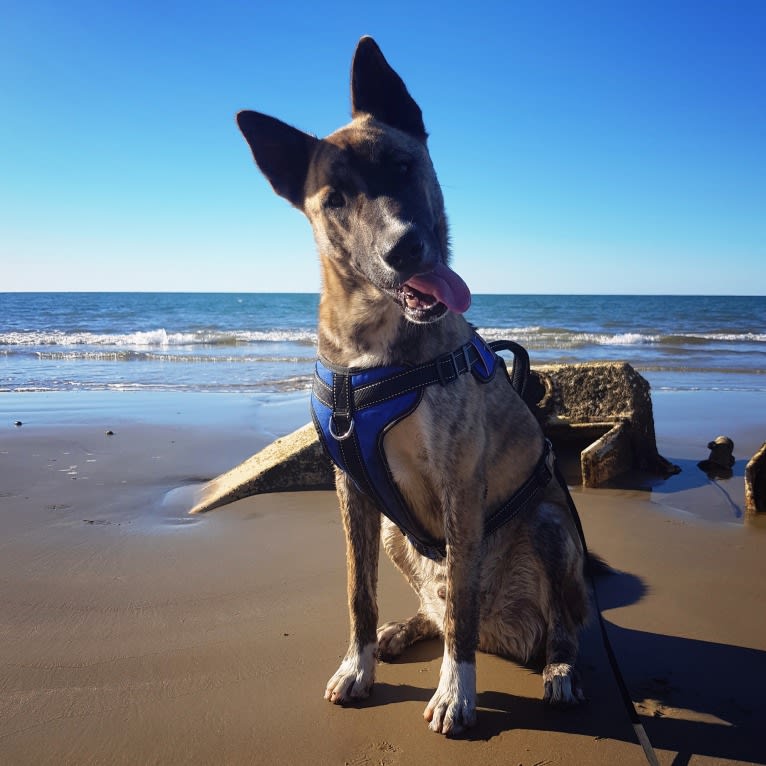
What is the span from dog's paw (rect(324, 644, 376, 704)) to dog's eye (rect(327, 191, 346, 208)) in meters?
1.70

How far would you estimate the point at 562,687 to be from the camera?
7.98 feet

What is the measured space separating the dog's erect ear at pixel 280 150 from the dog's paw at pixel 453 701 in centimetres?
189

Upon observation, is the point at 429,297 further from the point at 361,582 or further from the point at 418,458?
the point at 361,582

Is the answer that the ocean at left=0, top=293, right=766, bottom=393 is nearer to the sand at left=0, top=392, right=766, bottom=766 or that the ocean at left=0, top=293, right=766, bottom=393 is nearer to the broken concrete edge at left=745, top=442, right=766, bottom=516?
the broken concrete edge at left=745, top=442, right=766, bottom=516

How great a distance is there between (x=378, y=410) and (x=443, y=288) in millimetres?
485

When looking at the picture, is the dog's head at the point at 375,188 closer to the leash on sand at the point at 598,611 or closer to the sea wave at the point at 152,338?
the leash on sand at the point at 598,611

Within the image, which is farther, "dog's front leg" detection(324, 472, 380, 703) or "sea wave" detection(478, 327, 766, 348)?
"sea wave" detection(478, 327, 766, 348)

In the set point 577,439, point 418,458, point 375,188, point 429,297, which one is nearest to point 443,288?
point 429,297

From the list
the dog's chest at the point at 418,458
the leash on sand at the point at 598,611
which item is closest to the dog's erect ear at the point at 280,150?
the dog's chest at the point at 418,458

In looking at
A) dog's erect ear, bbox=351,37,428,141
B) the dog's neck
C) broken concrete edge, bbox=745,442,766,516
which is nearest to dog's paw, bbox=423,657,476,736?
the dog's neck

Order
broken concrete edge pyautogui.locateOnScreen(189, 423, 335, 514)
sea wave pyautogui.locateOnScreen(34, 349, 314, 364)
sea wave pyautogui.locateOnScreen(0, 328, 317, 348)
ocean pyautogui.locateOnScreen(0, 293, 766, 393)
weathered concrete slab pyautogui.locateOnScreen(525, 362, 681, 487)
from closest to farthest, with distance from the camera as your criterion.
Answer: broken concrete edge pyautogui.locateOnScreen(189, 423, 335, 514) → weathered concrete slab pyautogui.locateOnScreen(525, 362, 681, 487) → ocean pyautogui.locateOnScreen(0, 293, 766, 393) → sea wave pyautogui.locateOnScreen(34, 349, 314, 364) → sea wave pyautogui.locateOnScreen(0, 328, 317, 348)

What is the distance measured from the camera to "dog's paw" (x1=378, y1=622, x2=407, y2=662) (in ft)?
9.27

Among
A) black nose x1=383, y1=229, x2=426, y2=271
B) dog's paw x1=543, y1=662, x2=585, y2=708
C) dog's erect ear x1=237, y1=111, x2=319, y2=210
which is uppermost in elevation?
dog's erect ear x1=237, y1=111, x2=319, y2=210

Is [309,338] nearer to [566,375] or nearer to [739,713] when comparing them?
[566,375]
